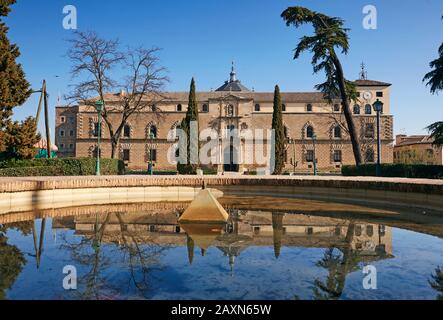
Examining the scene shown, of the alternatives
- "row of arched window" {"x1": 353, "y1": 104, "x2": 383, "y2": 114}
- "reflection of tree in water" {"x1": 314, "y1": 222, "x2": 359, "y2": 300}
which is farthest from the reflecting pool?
"row of arched window" {"x1": 353, "y1": 104, "x2": 383, "y2": 114}

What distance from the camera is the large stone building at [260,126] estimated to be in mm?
47625

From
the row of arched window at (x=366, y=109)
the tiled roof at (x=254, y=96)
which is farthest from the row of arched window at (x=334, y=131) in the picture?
the tiled roof at (x=254, y=96)

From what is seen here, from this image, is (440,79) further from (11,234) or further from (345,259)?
(11,234)

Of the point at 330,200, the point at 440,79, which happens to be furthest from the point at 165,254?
the point at 440,79

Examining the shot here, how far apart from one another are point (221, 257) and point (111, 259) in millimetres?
1487

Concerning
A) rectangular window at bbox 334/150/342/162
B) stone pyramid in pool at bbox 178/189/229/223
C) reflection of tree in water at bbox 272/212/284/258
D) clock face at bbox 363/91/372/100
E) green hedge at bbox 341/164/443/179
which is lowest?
reflection of tree in water at bbox 272/212/284/258

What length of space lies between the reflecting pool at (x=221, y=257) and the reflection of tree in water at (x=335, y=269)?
0.01 m

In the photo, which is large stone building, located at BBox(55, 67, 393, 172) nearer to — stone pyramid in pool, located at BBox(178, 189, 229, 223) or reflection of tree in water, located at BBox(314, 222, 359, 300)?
stone pyramid in pool, located at BBox(178, 189, 229, 223)

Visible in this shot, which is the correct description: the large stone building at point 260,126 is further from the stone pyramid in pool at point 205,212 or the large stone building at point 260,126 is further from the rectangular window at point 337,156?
the stone pyramid in pool at point 205,212

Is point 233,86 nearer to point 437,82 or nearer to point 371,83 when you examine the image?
point 371,83

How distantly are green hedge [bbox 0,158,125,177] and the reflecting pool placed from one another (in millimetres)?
9414

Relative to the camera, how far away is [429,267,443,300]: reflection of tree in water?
2.88m

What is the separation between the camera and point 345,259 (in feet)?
12.9

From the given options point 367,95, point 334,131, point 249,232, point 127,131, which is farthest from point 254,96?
point 249,232
